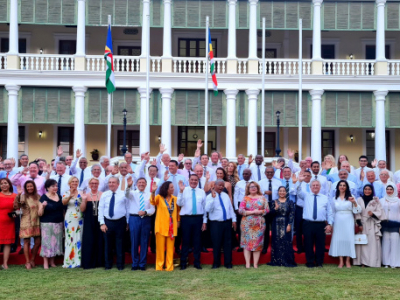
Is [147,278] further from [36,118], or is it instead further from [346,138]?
[346,138]

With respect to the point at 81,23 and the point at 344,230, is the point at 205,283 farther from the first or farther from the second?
A: the point at 81,23

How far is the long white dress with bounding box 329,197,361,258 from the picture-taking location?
11.7 meters

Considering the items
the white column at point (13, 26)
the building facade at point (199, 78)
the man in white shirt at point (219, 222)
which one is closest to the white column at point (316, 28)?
the building facade at point (199, 78)

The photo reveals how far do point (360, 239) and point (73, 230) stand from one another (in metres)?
5.86

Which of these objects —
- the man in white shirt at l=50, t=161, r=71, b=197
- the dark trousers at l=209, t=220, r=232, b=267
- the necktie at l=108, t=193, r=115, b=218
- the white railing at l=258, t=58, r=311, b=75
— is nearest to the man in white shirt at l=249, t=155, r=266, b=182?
the dark trousers at l=209, t=220, r=232, b=267

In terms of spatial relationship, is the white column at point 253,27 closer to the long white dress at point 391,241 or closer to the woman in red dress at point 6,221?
the long white dress at point 391,241

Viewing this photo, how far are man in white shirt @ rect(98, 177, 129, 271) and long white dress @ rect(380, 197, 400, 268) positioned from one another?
5.38 m

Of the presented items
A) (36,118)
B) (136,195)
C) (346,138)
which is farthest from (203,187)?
(346,138)

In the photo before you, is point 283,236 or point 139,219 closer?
point 139,219

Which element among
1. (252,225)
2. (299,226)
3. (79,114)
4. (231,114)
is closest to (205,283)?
(252,225)

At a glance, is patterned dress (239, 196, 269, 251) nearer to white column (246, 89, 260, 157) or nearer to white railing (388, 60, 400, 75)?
white column (246, 89, 260, 157)

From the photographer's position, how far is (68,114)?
25.6 m

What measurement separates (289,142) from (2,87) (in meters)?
13.9

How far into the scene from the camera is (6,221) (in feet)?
37.6
